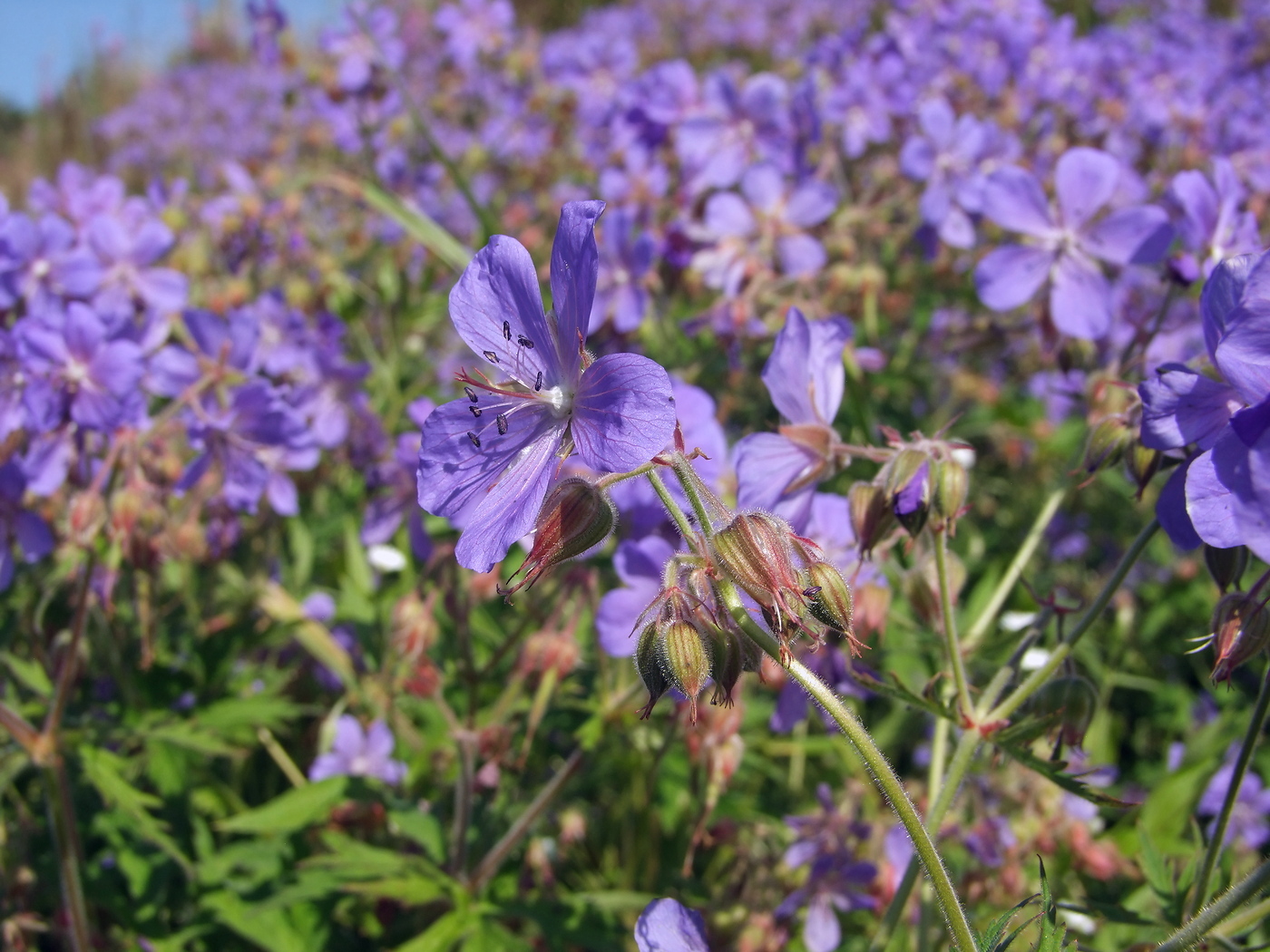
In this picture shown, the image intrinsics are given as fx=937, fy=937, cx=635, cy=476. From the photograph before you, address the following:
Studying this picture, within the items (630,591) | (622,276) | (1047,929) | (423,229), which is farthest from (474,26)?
(1047,929)

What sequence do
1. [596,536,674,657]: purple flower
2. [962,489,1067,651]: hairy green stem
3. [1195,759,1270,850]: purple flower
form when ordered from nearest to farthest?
[962,489,1067,651]: hairy green stem, [596,536,674,657]: purple flower, [1195,759,1270,850]: purple flower

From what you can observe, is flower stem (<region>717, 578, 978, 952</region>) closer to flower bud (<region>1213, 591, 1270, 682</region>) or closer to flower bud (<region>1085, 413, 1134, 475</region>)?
flower bud (<region>1213, 591, 1270, 682</region>)

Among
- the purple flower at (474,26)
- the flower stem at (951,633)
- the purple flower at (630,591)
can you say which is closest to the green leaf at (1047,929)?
the flower stem at (951,633)

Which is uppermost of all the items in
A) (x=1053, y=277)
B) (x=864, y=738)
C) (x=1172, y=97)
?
(x=864, y=738)

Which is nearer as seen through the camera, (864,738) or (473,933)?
(864,738)

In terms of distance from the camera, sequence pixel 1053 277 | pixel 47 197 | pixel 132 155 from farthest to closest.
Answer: pixel 132 155 < pixel 47 197 < pixel 1053 277

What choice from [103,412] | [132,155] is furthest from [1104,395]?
[132,155]

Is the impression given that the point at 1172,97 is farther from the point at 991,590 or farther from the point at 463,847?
the point at 463,847

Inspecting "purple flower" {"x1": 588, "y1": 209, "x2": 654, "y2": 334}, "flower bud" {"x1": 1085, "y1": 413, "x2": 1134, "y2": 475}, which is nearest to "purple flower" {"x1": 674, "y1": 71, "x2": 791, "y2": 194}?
"purple flower" {"x1": 588, "y1": 209, "x2": 654, "y2": 334}
